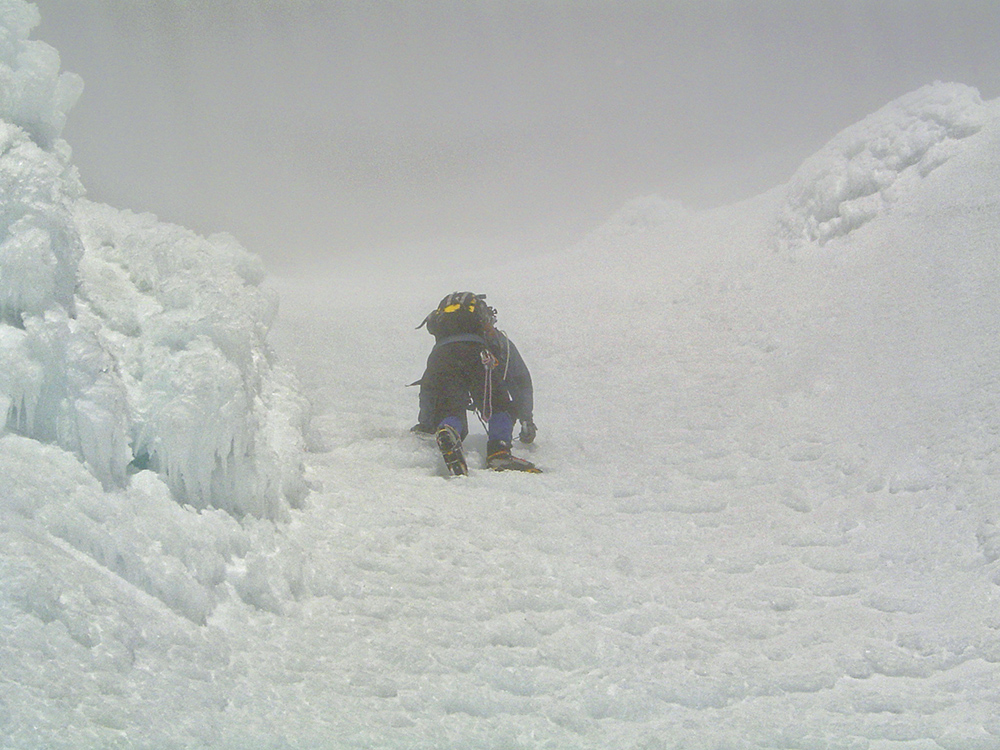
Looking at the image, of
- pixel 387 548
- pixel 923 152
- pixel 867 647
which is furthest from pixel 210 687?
pixel 923 152

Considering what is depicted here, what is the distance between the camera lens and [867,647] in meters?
2.49

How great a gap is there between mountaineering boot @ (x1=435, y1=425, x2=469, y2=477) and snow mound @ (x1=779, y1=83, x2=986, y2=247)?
15.0 feet

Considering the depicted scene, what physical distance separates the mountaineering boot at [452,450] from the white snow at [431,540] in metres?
0.11

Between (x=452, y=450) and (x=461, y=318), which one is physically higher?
(x=461, y=318)

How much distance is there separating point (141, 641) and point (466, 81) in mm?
15230

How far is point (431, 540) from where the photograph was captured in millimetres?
2967

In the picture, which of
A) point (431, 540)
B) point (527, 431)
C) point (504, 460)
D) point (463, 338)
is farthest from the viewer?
point (527, 431)

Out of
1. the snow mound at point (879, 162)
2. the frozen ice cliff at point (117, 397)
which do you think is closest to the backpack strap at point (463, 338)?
the frozen ice cliff at point (117, 397)

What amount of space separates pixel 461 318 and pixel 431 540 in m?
1.69

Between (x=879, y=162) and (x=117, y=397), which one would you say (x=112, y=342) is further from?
(x=879, y=162)

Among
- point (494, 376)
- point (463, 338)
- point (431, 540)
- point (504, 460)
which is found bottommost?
point (431, 540)

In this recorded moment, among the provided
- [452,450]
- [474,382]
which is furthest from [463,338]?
[452,450]

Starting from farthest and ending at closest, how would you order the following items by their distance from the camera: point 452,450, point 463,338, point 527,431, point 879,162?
point 879,162 → point 527,431 → point 463,338 → point 452,450

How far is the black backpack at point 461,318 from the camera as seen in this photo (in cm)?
441
